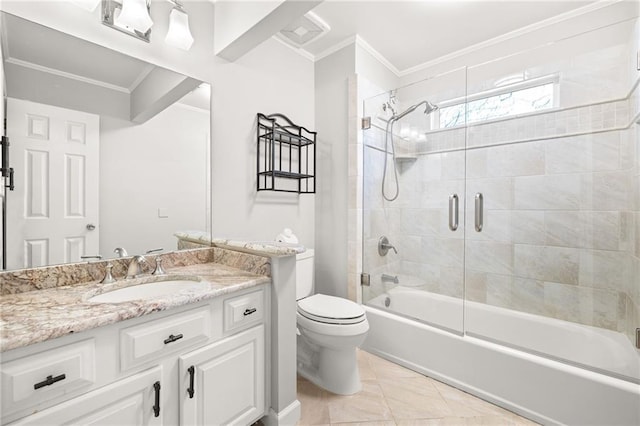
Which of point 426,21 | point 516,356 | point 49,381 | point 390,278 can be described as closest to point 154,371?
Result: point 49,381

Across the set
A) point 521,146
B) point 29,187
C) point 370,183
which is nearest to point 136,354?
point 29,187

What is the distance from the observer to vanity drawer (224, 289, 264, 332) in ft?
3.98

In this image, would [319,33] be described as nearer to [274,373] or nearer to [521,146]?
[521,146]

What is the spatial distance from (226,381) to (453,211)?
196 centimetres

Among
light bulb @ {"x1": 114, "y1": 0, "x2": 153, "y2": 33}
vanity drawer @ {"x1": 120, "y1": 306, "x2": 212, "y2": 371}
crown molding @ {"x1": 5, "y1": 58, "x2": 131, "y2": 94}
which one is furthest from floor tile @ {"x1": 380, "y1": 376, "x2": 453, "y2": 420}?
light bulb @ {"x1": 114, "y1": 0, "x2": 153, "y2": 33}

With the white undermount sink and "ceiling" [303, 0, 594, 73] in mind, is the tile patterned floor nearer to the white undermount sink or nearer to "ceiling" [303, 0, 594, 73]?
the white undermount sink

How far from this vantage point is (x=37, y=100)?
1.17 m

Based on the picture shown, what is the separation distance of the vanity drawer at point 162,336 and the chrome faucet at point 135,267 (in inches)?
19.0

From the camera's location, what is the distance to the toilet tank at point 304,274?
6.92 feet

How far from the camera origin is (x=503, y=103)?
83.9 inches

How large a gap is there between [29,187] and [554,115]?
2.97 metres

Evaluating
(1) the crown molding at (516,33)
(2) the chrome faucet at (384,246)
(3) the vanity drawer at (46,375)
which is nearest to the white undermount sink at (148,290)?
(3) the vanity drawer at (46,375)

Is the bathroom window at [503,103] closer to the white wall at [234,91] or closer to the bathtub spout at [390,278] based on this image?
the white wall at [234,91]

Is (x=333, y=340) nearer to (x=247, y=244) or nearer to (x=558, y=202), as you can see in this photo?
(x=247, y=244)
